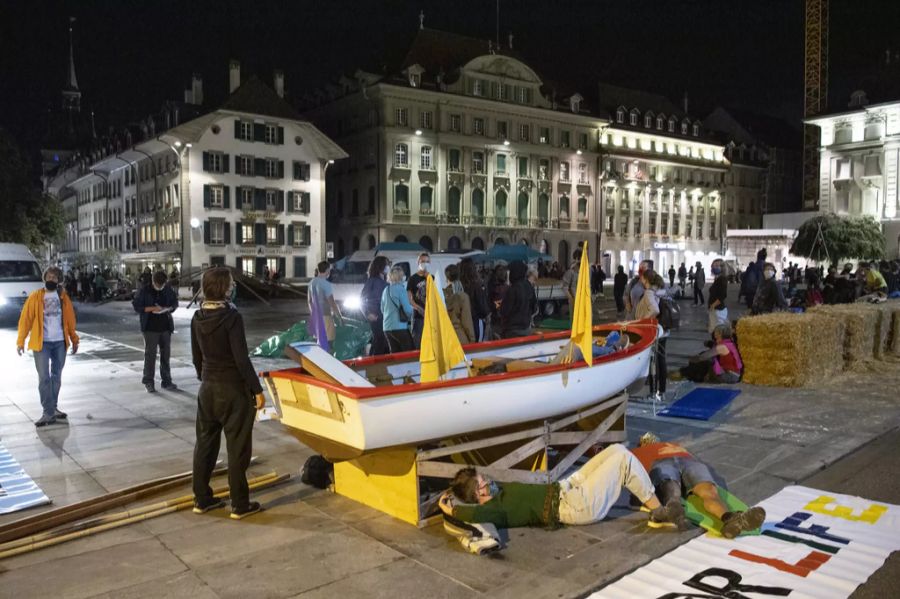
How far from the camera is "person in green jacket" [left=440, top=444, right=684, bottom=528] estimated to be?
5434 millimetres

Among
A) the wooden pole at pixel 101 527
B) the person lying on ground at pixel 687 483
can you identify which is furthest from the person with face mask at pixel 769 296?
the wooden pole at pixel 101 527

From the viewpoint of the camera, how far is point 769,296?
14.1 m

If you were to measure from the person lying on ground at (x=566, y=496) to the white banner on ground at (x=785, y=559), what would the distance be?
52 centimetres

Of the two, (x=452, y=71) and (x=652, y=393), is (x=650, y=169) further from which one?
(x=652, y=393)

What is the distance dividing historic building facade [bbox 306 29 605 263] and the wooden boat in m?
47.1

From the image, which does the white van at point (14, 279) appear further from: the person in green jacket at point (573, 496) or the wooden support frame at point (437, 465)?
the person in green jacket at point (573, 496)

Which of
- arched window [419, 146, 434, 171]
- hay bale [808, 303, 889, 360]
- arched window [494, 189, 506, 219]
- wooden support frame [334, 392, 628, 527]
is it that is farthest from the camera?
arched window [494, 189, 506, 219]

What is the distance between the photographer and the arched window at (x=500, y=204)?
60.2m

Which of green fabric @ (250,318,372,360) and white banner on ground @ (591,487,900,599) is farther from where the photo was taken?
green fabric @ (250,318,372,360)

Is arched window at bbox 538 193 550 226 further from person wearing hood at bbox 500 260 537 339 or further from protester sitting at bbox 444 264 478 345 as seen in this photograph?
protester sitting at bbox 444 264 478 345

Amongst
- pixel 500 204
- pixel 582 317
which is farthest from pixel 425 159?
pixel 582 317

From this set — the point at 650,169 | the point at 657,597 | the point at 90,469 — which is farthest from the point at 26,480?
the point at 650,169

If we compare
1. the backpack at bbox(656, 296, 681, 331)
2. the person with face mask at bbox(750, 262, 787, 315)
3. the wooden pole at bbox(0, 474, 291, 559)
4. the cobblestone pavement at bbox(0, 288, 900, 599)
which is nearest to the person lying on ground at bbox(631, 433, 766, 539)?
the cobblestone pavement at bbox(0, 288, 900, 599)

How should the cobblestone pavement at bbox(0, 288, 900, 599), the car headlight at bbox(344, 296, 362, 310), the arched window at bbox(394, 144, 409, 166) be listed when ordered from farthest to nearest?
the arched window at bbox(394, 144, 409, 166) → the car headlight at bbox(344, 296, 362, 310) → the cobblestone pavement at bbox(0, 288, 900, 599)
